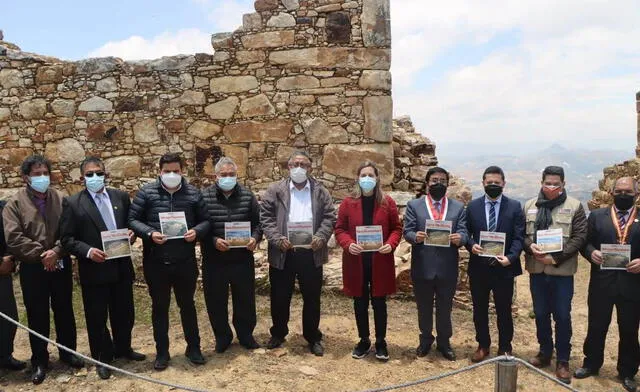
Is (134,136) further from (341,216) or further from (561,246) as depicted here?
(561,246)

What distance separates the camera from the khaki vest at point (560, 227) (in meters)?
4.52

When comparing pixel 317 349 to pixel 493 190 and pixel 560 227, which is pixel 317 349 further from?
pixel 560 227

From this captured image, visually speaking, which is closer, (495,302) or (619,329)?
(619,329)

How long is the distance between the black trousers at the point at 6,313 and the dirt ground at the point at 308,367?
22 centimetres

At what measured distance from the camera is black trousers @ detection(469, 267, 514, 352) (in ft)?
15.5

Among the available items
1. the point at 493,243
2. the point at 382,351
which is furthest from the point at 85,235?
the point at 493,243

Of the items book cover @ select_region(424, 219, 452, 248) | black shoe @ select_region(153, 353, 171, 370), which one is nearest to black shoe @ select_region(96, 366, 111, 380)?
black shoe @ select_region(153, 353, 171, 370)

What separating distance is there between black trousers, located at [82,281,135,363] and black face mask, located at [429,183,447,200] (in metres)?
2.95

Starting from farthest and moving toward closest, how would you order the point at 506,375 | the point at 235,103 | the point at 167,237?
the point at 235,103 → the point at 167,237 → the point at 506,375

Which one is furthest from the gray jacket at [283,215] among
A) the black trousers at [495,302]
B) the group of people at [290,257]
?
the black trousers at [495,302]

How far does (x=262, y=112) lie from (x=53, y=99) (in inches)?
122

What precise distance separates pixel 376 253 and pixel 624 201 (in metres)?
2.21

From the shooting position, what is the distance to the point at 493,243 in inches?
182

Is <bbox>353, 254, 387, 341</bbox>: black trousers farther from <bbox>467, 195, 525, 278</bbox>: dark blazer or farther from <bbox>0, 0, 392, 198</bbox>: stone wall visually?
<bbox>0, 0, 392, 198</bbox>: stone wall
